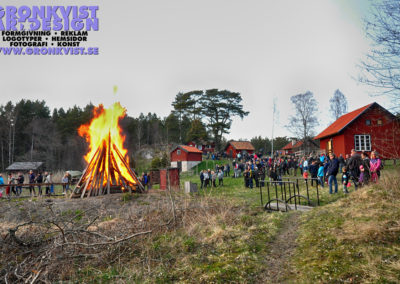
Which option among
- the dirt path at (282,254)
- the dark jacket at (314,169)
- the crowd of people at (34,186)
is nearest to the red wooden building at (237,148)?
the dark jacket at (314,169)

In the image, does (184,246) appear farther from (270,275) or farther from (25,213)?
(25,213)

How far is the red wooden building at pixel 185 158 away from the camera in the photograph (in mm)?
39875

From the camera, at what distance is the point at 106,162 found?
1410cm

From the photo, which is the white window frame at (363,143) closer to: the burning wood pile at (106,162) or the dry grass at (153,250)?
the dry grass at (153,250)

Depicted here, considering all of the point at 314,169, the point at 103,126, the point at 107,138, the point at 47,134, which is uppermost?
the point at 47,134

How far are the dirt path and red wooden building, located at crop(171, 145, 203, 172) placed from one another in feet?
108

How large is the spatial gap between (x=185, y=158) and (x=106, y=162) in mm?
26021

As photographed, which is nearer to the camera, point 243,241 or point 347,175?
point 243,241

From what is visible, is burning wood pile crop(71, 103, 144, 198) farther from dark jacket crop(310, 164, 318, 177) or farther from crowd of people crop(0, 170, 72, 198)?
dark jacket crop(310, 164, 318, 177)

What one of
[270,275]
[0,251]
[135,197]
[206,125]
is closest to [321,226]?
[270,275]

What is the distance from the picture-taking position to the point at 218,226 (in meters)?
6.99

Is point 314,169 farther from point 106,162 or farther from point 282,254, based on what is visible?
point 106,162

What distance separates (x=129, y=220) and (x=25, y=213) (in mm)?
4961


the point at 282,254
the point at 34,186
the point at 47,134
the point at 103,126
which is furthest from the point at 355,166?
the point at 47,134
